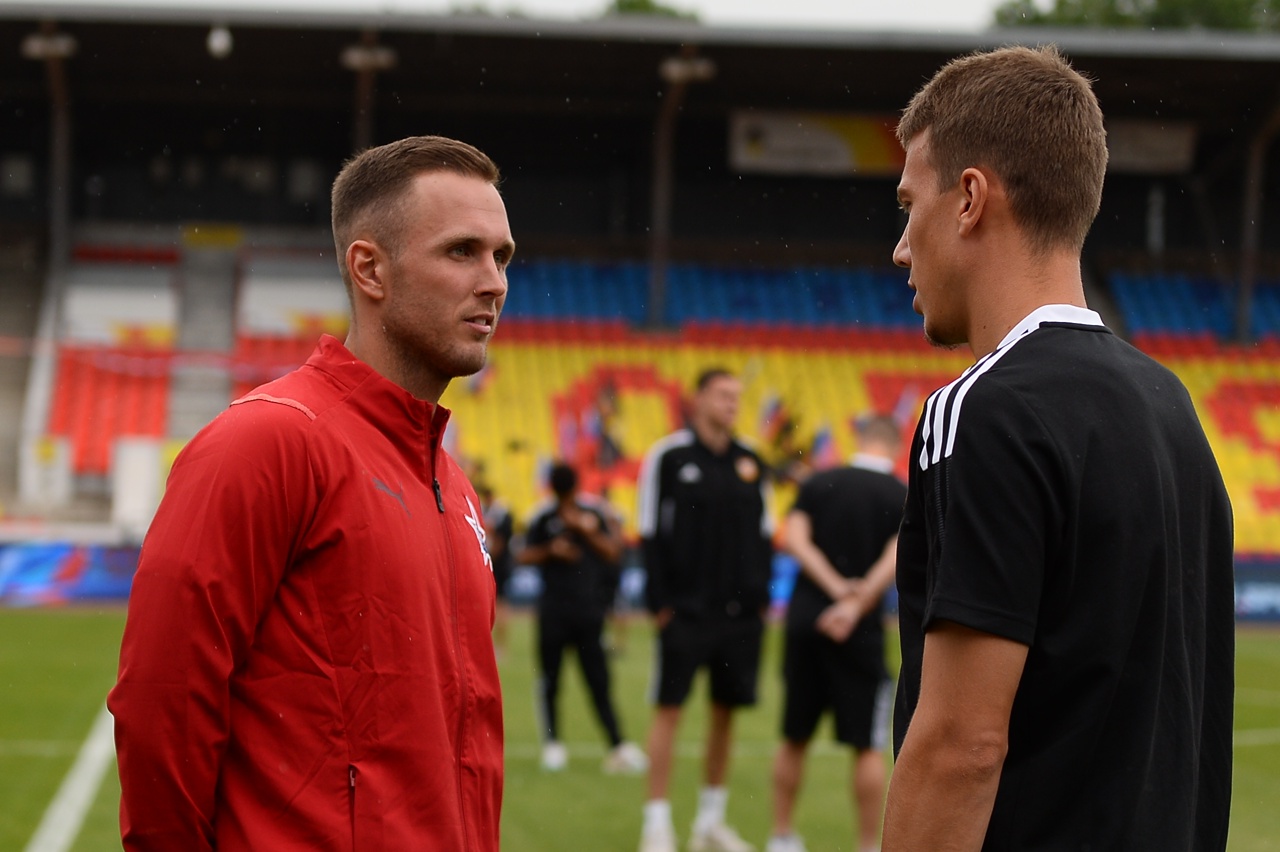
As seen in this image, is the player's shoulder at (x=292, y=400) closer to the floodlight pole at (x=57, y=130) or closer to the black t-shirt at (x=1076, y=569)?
the black t-shirt at (x=1076, y=569)

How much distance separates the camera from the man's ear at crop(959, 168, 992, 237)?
1.96 metres

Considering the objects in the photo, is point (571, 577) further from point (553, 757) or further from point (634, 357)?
point (634, 357)

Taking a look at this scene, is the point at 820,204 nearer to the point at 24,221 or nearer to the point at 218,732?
the point at 24,221

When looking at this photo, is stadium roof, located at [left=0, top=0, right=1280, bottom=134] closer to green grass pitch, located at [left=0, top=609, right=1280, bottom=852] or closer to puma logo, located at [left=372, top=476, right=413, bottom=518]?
green grass pitch, located at [left=0, top=609, right=1280, bottom=852]

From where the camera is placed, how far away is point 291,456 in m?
2.19

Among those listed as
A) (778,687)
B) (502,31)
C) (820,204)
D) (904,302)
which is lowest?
A: (778,687)

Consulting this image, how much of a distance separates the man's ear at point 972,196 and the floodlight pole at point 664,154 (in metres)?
20.6

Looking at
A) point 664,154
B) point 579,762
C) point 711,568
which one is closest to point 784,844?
point 711,568

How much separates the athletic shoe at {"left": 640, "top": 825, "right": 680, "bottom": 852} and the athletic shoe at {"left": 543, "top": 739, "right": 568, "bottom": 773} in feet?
6.64

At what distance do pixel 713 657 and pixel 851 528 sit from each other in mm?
966

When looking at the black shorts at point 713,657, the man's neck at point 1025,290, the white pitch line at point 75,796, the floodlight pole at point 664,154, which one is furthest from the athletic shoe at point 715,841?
the floodlight pole at point 664,154

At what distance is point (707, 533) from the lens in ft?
22.3

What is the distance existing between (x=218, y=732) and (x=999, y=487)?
1.24 meters

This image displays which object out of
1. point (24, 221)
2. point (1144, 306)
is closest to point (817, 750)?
point (1144, 306)
